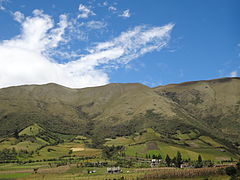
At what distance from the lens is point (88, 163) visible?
7136 inches

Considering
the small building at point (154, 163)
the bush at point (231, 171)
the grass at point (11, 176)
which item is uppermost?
the small building at point (154, 163)

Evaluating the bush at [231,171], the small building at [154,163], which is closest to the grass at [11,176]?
the small building at [154,163]

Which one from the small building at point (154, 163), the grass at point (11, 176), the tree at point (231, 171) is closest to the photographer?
the tree at point (231, 171)

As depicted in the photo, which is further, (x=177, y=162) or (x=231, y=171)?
(x=177, y=162)

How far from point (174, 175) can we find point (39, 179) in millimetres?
67625

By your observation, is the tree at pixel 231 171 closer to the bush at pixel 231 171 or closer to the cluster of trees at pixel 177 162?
the bush at pixel 231 171

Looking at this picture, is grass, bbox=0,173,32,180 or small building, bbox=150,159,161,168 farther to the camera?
small building, bbox=150,159,161,168

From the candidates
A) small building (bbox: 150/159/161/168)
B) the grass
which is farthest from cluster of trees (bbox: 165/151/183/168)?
the grass

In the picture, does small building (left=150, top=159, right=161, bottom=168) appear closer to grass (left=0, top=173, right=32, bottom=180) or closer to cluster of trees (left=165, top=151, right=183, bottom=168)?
cluster of trees (left=165, top=151, right=183, bottom=168)

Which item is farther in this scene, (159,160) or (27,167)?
(159,160)

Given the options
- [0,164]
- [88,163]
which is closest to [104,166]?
[88,163]

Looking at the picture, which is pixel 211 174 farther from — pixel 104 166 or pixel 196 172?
pixel 104 166

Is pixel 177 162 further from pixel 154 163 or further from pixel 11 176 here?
pixel 11 176

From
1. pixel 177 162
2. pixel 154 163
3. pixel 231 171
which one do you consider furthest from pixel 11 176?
pixel 231 171
